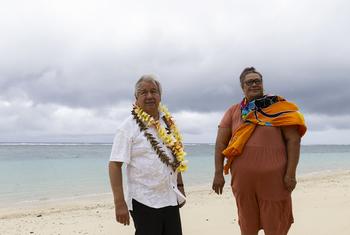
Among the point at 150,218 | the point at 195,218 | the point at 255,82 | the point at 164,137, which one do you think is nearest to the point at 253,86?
the point at 255,82

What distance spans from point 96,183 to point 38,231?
7970mm

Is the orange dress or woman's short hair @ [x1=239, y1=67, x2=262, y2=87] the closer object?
the orange dress

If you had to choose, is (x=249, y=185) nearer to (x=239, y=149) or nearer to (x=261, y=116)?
(x=239, y=149)

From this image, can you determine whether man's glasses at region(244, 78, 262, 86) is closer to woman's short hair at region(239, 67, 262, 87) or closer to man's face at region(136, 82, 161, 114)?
woman's short hair at region(239, 67, 262, 87)

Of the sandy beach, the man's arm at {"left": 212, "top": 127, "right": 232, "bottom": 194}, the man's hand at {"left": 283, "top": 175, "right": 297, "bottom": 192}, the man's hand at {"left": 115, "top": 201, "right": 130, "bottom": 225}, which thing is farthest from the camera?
the sandy beach

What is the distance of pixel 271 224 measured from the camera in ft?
10.1

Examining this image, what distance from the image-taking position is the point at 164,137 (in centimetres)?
269

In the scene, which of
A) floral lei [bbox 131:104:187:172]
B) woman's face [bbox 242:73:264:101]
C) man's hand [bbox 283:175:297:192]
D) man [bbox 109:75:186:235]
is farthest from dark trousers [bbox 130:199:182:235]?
woman's face [bbox 242:73:264:101]

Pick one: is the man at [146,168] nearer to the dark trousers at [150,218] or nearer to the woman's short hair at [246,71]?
the dark trousers at [150,218]

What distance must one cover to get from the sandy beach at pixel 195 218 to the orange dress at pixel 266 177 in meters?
1.96

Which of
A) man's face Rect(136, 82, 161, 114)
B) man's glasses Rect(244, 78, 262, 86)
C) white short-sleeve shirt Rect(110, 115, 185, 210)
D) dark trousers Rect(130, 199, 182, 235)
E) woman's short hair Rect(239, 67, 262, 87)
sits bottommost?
dark trousers Rect(130, 199, 182, 235)

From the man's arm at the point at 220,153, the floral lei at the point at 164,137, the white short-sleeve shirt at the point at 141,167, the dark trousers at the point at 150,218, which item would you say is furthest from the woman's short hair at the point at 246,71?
the dark trousers at the point at 150,218

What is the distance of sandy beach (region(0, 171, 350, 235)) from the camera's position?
17.1 feet

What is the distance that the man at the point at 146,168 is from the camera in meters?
2.54
